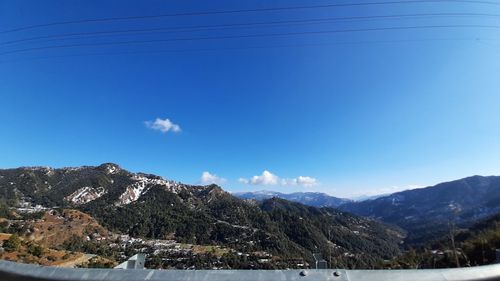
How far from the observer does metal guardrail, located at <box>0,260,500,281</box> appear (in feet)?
4.95

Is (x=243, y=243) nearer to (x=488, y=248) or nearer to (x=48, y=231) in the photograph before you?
(x=48, y=231)

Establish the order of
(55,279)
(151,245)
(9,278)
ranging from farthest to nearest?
(151,245) → (9,278) → (55,279)

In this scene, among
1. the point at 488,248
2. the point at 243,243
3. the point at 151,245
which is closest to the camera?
the point at 488,248

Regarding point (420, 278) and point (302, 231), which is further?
point (302, 231)

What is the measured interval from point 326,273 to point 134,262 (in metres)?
1.43

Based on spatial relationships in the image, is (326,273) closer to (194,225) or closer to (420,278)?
(420,278)

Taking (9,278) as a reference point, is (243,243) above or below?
below

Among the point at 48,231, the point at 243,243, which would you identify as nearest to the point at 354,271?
the point at 48,231

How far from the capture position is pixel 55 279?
5.44 ft

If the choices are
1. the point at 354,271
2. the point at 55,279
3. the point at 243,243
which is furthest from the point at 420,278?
the point at 243,243

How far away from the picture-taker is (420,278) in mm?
1604

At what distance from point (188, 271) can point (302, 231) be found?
640 feet

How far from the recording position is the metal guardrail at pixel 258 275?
151 centimetres

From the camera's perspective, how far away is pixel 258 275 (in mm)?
1516
